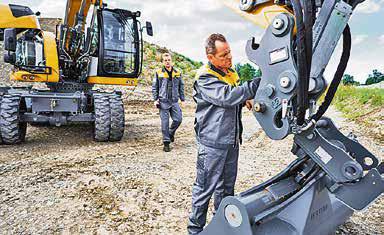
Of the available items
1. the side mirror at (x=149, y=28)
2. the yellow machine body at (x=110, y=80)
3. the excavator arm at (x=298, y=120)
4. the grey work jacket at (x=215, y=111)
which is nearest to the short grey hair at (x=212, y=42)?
the grey work jacket at (x=215, y=111)

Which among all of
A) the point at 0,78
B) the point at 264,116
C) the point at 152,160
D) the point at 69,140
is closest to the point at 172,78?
the point at 152,160

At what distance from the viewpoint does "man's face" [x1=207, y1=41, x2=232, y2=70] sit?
2.42 meters

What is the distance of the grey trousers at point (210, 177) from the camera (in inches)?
100

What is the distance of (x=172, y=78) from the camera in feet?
18.6

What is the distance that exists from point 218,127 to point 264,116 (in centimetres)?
66

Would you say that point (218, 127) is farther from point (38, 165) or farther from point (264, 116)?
point (38, 165)

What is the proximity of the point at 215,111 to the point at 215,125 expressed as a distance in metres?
0.10

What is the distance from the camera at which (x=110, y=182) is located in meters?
4.05

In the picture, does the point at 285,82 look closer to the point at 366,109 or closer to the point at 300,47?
the point at 300,47

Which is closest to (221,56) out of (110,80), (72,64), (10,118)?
(10,118)

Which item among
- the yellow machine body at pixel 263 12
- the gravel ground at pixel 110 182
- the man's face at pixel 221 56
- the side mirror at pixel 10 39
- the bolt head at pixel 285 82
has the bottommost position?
the gravel ground at pixel 110 182

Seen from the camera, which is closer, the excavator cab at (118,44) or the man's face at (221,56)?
the man's face at (221,56)

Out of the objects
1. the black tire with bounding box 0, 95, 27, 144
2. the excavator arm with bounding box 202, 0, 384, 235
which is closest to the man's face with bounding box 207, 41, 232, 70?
the excavator arm with bounding box 202, 0, 384, 235

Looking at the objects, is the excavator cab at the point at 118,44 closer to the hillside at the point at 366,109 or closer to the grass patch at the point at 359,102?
the hillside at the point at 366,109
